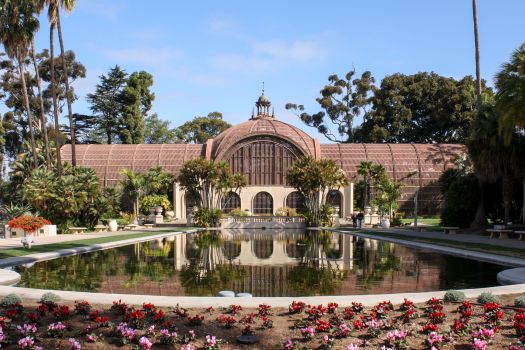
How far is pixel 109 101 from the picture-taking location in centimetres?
8612

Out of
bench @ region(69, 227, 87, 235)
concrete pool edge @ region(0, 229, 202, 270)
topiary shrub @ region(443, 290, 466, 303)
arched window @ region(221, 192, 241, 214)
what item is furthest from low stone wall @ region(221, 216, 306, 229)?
topiary shrub @ region(443, 290, 466, 303)

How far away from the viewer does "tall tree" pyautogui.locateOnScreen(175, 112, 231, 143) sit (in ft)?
319

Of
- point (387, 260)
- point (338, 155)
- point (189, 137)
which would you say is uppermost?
point (189, 137)

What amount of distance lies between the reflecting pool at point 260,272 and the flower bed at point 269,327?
9.57 feet

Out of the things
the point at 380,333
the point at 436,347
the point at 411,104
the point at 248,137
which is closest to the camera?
the point at 436,347

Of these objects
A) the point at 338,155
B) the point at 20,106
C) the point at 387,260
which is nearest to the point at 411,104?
the point at 338,155

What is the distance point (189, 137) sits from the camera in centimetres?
9881

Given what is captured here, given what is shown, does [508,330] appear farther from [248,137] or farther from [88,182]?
[248,137]

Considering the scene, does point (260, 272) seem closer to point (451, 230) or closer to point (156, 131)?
point (451, 230)

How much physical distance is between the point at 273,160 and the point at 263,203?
5.05 m

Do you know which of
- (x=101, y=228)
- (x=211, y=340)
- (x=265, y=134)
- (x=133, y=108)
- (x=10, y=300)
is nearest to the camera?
(x=211, y=340)

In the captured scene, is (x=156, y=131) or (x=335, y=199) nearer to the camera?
(x=335, y=199)

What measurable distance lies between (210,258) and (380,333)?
12955mm

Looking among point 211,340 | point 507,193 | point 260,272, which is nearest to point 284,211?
point 507,193
